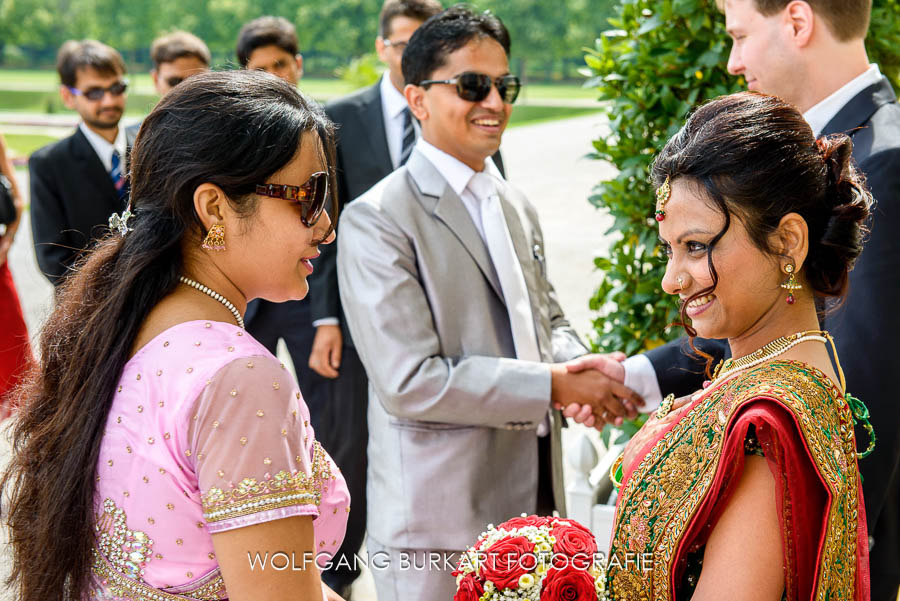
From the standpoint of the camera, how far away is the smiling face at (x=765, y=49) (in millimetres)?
2600

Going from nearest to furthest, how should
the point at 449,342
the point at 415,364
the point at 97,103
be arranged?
the point at 415,364 < the point at 449,342 < the point at 97,103

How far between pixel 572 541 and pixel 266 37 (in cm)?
431

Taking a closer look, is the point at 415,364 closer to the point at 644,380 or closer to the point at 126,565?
the point at 644,380

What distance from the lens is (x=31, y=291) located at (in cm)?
997

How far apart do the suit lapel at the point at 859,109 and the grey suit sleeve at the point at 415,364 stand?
117 cm

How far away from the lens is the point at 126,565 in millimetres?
1620

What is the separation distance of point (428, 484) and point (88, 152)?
3158 mm

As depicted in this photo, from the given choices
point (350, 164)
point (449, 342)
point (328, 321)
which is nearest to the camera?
point (449, 342)

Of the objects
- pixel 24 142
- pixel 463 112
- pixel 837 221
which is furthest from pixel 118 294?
pixel 24 142

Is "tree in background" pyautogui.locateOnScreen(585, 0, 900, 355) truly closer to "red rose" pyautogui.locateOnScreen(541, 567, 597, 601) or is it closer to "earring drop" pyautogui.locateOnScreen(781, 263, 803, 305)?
"earring drop" pyautogui.locateOnScreen(781, 263, 803, 305)

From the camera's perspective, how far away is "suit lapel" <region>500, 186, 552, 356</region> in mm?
3055

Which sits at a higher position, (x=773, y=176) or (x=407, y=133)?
(x=773, y=176)

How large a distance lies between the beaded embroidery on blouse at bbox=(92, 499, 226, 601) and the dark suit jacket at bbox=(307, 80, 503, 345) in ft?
8.56

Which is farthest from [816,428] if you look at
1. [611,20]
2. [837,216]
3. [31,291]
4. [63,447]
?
[31,291]
